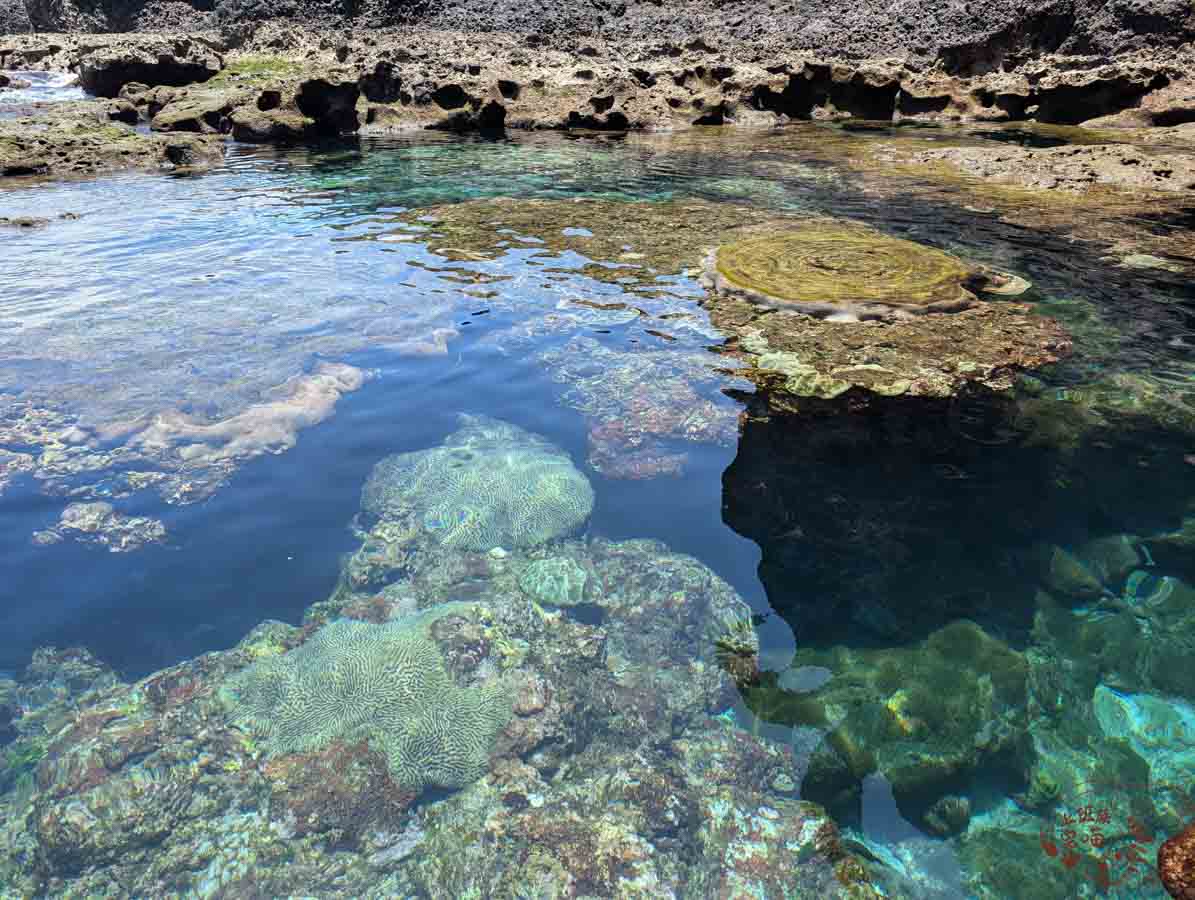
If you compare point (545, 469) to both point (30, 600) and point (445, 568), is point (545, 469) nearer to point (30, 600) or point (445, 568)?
point (445, 568)

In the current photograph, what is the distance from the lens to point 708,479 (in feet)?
17.7

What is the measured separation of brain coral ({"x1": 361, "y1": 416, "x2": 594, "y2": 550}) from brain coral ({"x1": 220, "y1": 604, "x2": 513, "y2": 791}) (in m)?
1.07

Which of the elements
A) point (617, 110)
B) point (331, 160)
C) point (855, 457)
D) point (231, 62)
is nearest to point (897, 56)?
point (617, 110)

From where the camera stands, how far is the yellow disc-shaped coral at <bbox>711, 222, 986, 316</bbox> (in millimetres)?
7078

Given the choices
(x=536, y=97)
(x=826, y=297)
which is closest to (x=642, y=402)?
(x=826, y=297)

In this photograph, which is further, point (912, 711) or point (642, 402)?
point (642, 402)

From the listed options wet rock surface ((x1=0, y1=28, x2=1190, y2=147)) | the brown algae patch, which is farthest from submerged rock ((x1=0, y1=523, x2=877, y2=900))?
wet rock surface ((x1=0, y1=28, x2=1190, y2=147))

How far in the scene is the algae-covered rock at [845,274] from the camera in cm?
707

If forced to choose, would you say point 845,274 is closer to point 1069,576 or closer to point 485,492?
point 1069,576

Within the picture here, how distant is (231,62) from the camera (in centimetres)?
3375

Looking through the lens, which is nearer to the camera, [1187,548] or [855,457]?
[1187,548]

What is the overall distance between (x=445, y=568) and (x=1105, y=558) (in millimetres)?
4258

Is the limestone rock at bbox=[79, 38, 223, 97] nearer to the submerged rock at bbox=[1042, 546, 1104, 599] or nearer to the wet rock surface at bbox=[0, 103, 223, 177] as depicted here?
the wet rock surface at bbox=[0, 103, 223, 177]

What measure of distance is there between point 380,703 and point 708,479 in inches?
112
